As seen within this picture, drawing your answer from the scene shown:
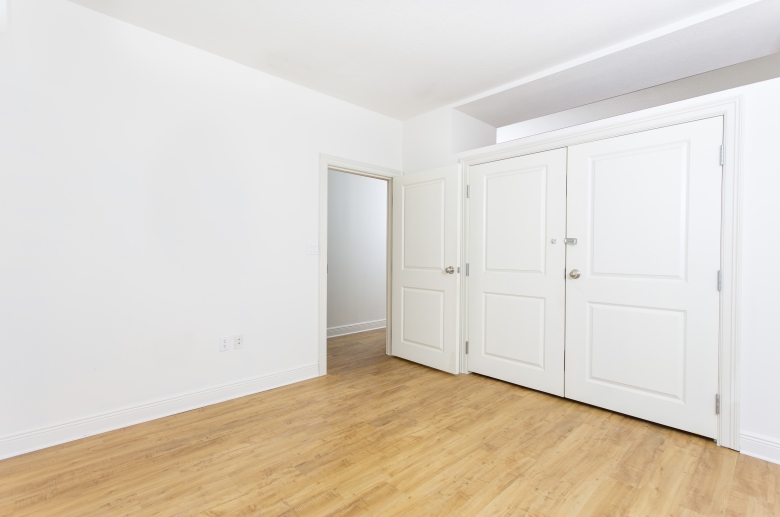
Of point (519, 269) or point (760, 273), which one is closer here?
point (760, 273)

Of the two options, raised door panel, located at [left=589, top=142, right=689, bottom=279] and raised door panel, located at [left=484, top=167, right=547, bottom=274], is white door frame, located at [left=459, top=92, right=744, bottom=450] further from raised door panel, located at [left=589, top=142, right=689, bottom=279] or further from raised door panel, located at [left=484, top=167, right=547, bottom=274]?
raised door panel, located at [left=484, top=167, right=547, bottom=274]

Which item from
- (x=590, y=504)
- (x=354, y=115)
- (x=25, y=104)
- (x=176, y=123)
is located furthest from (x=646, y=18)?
(x=25, y=104)

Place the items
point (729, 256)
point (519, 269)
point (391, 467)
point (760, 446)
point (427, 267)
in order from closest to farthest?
1. point (391, 467)
2. point (760, 446)
3. point (729, 256)
4. point (519, 269)
5. point (427, 267)

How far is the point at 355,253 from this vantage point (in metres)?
5.50

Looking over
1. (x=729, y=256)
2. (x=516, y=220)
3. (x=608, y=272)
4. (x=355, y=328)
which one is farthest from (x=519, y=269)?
(x=355, y=328)

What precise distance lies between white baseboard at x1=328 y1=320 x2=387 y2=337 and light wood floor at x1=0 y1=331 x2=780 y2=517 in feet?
7.71

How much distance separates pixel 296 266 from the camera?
331 centimetres

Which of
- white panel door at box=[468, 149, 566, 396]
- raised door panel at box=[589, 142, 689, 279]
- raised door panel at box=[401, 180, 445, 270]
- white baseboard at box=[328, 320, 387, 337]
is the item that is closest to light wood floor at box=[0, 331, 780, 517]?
white panel door at box=[468, 149, 566, 396]

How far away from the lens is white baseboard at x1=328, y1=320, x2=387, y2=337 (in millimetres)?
5191

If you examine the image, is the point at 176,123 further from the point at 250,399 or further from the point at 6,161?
the point at 250,399

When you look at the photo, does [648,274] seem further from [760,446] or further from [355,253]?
[355,253]

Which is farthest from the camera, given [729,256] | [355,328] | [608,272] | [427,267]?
[355,328]

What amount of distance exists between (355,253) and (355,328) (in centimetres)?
112

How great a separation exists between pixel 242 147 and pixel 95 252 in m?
1.26
